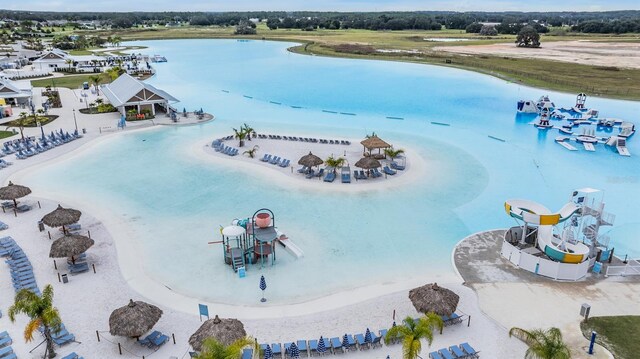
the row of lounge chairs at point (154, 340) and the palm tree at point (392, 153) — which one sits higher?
the palm tree at point (392, 153)

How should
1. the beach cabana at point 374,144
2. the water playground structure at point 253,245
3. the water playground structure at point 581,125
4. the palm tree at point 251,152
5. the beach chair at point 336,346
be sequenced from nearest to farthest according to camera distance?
the beach chair at point 336,346
the water playground structure at point 253,245
the beach cabana at point 374,144
the palm tree at point 251,152
the water playground structure at point 581,125

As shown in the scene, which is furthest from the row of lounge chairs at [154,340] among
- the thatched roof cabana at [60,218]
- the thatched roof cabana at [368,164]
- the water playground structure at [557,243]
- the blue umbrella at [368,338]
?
the thatched roof cabana at [368,164]

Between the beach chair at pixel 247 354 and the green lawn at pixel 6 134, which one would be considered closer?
the beach chair at pixel 247 354

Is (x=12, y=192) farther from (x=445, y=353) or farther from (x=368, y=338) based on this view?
(x=445, y=353)

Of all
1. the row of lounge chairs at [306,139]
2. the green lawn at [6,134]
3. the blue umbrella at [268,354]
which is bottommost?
the blue umbrella at [268,354]

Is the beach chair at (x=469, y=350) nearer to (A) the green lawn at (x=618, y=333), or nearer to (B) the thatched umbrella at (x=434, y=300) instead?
(B) the thatched umbrella at (x=434, y=300)

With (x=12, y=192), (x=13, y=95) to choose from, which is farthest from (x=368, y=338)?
(x=13, y=95)

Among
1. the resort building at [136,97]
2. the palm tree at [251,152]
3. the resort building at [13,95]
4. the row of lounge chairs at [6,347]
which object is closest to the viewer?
the row of lounge chairs at [6,347]
